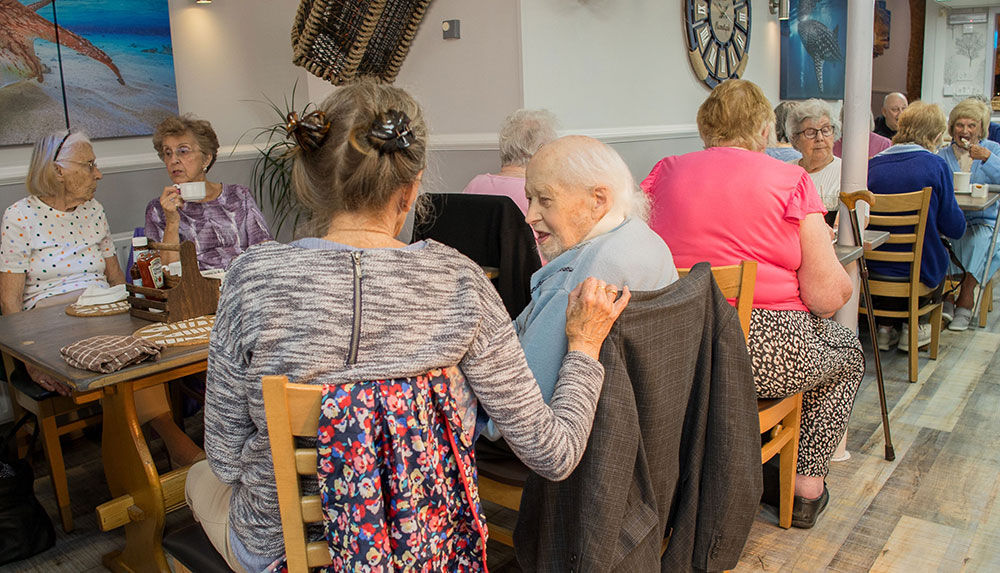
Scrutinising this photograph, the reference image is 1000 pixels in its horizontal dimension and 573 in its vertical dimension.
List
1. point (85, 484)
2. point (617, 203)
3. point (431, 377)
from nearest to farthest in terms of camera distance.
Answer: point (431, 377), point (617, 203), point (85, 484)

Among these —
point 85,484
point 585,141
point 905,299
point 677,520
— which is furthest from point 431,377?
point 905,299

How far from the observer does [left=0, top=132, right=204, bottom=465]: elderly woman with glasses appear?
274 cm

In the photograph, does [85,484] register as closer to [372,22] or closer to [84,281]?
[84,281]

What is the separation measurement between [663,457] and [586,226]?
54cm

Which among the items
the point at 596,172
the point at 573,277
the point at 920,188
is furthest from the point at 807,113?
the point at 573,277

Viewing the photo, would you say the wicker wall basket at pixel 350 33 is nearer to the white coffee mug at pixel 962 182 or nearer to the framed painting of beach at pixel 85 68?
the framed painting of beach at pixel 85 68

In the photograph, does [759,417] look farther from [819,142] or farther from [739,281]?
[819,142]

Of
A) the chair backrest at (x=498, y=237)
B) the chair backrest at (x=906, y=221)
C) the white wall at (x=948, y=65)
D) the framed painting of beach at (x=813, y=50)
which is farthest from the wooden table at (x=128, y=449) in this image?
the white wall at (x=948, y=65)

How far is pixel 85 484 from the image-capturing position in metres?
2.78

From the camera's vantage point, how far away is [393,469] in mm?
1092

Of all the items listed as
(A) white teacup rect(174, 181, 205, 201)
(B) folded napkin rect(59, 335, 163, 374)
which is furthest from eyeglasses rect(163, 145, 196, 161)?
(B) folded napkin rect(59, 335, 163, 374)

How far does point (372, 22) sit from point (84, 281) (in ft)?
5.48

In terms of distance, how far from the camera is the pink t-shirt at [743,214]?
209 centimetres

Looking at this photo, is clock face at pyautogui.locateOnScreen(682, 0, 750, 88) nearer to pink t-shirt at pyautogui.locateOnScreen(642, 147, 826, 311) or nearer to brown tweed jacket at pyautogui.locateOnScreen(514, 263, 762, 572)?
pink t-shirt at pyautogui.locateOnScreen(642, 147, 826, 311)
